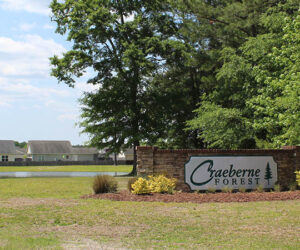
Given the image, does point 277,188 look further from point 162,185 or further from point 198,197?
point 162,185

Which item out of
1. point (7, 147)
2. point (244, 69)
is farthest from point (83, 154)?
point (244, 69)

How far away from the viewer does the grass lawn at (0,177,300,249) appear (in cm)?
787

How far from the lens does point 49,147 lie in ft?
316

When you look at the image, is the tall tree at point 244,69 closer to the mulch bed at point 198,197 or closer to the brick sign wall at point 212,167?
the brick sign wall at point 212,167

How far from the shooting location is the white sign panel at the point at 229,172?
15.9 meters

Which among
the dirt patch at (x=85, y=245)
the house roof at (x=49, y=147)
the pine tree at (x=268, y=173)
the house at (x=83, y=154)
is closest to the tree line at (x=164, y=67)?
the pine tree at (x=268, y=173)

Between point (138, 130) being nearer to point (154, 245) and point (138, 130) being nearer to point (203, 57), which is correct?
point (203, 57)

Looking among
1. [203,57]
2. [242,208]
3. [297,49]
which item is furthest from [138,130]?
[242,208]

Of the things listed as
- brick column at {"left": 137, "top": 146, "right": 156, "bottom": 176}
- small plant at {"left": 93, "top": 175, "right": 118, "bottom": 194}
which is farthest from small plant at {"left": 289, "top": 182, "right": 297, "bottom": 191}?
small plant at {"left": 93, "top": 175, "right": 118, "bottom": 194}

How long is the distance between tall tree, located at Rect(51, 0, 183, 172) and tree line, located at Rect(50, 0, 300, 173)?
8 cm

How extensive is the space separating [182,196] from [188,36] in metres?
20.3

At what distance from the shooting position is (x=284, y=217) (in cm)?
1037

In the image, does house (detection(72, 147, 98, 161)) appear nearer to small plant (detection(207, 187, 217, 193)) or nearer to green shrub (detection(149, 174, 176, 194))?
small plant (detection(207, 187, 217, 193))

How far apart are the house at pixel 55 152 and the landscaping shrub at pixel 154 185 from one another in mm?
83304
